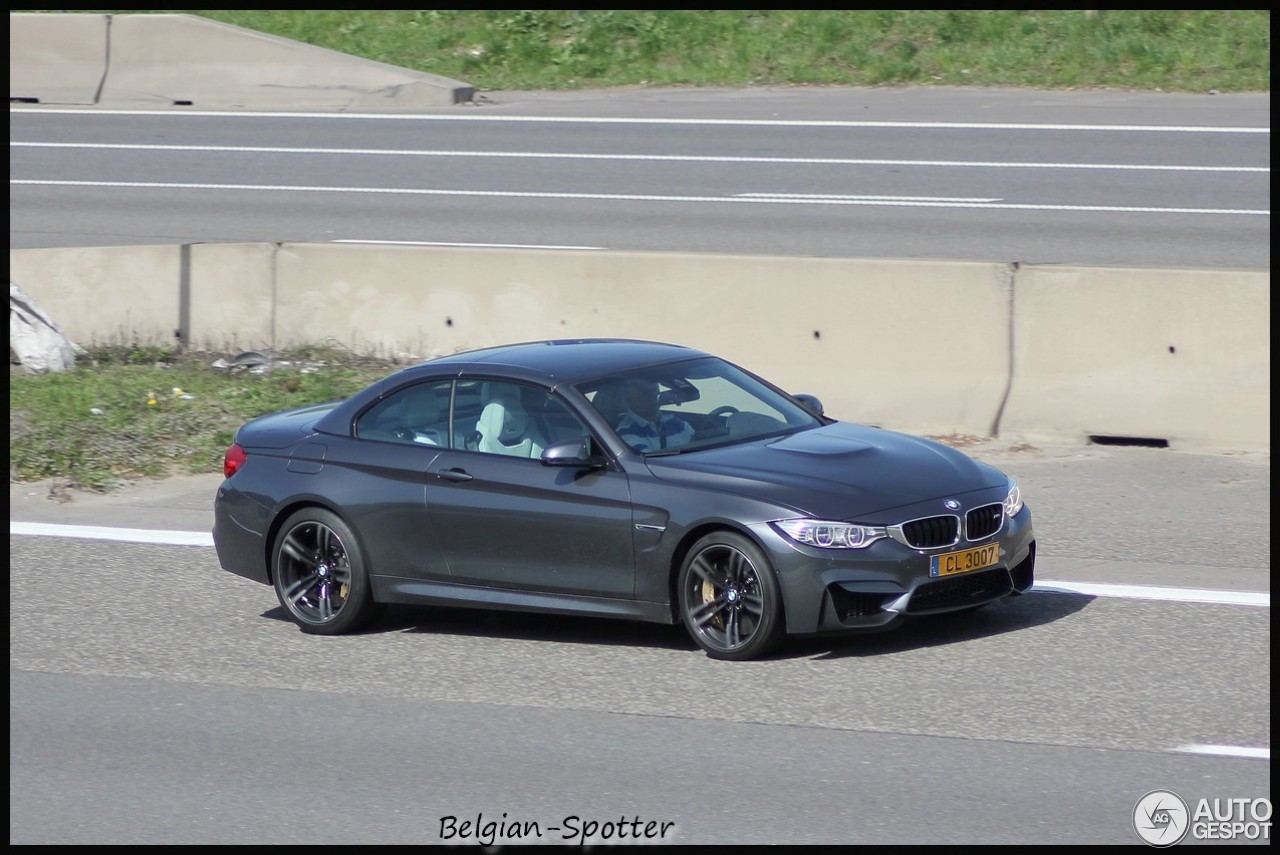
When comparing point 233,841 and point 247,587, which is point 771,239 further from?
point 233,841

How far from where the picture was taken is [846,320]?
40.9 feet

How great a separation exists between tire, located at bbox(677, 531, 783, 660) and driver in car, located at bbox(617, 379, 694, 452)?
0.65m

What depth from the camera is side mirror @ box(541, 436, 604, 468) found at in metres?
7.92

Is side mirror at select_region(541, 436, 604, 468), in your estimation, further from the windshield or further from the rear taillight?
the rear taillight

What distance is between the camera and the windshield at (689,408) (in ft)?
27.0

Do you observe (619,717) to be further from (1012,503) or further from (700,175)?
(700,175)

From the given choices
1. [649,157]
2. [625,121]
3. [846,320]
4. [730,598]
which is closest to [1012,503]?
[730,598]

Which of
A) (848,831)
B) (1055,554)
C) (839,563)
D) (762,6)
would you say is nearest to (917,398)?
(1055,554)

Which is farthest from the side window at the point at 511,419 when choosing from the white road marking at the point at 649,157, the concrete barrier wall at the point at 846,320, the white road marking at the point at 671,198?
the white road marking at the point at 649,157

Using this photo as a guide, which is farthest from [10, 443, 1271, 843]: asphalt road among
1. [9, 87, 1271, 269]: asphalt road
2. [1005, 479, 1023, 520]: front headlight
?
[9, 87, 1271, 269]: asphalt road

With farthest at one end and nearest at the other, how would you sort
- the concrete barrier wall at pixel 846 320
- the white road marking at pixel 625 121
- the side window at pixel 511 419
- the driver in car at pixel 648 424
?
the white road marking at pixel 625 121 < the concrete barrier wall at pixel 846 320 < the side window at pixel 511 419 < the driver in car at pixel 648 424

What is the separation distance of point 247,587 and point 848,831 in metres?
4.80

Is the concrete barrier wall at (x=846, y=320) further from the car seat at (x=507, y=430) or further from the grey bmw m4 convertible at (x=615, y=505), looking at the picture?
the car seat at (x=507, y=430)

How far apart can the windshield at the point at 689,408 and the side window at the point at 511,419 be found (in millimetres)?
178
